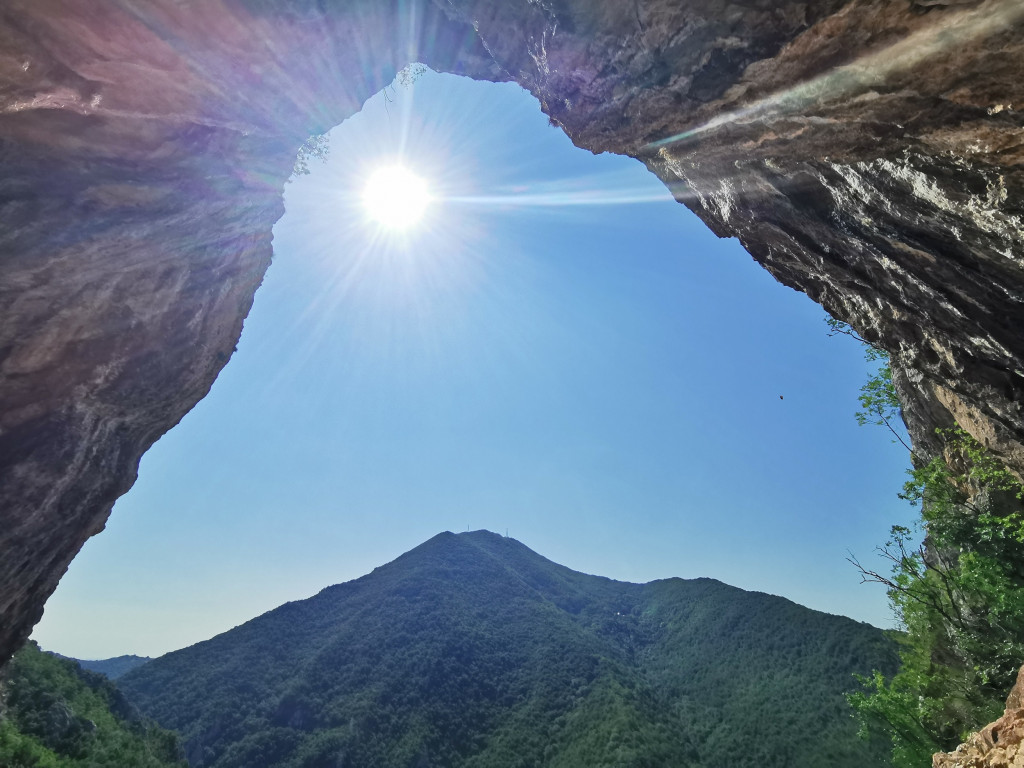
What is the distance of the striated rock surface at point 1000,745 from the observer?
9.80 metres

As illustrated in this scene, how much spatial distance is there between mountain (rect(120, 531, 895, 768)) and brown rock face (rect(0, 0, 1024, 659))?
7242 cm

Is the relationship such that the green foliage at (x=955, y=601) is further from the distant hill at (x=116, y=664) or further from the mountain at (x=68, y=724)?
the distant hill at (x=116, y=664)

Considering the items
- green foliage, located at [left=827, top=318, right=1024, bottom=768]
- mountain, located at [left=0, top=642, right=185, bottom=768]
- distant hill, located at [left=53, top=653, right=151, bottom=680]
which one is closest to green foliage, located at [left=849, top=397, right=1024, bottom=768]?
green foliage, located at [left=827, top=318, right=1024, bottom=768]

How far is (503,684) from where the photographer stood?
8931 centimetres

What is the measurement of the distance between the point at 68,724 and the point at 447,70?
6640 cm

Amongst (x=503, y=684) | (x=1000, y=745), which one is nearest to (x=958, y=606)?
(x=1000, y=745)

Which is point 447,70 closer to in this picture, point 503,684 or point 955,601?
point 955,601

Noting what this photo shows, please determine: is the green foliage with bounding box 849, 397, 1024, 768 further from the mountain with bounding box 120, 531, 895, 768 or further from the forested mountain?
the forested mountain

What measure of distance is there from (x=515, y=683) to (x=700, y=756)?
32534 millimetres

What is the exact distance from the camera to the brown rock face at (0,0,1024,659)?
25.0 feet

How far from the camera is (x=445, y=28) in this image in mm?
15336

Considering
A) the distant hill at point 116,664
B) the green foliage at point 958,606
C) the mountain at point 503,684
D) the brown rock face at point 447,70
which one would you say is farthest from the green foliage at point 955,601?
the distant hill at point 116,664

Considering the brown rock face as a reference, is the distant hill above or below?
below

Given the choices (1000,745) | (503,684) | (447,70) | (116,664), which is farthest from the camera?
(116,664)
